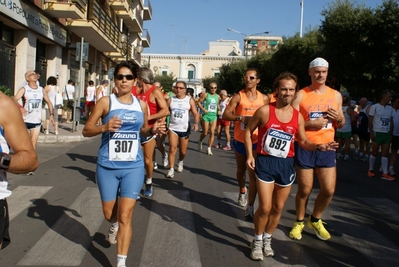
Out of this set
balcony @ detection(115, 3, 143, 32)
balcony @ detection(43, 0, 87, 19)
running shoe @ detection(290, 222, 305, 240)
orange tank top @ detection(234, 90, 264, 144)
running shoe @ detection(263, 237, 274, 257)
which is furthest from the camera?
balcony @ detection(115, 3, 143, 32)

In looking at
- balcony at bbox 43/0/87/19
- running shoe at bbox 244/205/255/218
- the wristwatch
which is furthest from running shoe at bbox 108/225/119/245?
balcony at bbox 43/0/87/19

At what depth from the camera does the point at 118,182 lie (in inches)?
163

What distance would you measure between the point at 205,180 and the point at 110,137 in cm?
475

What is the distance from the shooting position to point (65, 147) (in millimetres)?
12812

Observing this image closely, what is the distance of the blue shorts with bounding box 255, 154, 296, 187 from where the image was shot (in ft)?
14.5

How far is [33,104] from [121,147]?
5.15m

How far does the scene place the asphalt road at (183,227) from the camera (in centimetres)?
445

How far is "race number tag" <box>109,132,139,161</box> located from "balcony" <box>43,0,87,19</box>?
1651 centimetres

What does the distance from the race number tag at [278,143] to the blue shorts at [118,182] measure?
1.31m

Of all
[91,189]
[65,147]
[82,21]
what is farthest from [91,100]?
[91,189]

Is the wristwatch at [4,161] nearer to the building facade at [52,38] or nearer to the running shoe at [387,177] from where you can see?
the running shoe at [387,177]

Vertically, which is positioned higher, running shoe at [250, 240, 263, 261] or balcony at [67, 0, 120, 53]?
balcony at [67, 0, 120, 53]

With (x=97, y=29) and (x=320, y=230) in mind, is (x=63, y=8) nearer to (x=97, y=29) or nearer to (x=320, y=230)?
(x=97, y=29)

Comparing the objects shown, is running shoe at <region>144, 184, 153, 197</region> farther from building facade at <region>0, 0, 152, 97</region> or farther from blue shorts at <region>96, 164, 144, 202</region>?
building facade at <region>0, 0, 152, 97</region>
